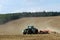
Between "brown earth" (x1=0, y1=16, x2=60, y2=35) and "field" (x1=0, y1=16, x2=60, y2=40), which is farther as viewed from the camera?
"brown earth" (x1=0, y1=16, x2=60, y2=35)

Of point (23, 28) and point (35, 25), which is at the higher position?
point (35, 25)

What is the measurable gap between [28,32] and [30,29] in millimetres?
800

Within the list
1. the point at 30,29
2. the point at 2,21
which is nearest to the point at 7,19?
the point at 2,21

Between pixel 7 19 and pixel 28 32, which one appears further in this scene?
pixel 7 19

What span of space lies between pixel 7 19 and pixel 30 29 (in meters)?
56.6

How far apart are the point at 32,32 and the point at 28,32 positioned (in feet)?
2.67

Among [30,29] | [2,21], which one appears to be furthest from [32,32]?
[2,21]

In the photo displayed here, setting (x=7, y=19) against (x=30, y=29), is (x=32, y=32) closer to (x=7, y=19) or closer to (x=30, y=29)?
(x=30, y=29)

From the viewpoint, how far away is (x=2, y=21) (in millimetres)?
96250

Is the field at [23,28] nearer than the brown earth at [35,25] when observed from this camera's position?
Yes

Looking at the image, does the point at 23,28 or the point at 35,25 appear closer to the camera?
the point at 23,28

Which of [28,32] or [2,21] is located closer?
[28,32]

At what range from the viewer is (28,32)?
4419 cm

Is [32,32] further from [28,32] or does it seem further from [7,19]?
[7,19]
